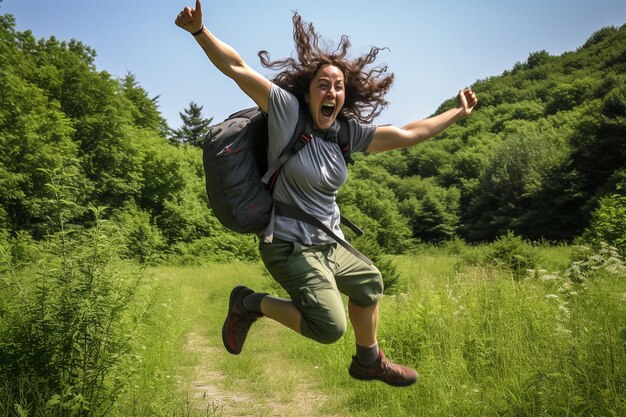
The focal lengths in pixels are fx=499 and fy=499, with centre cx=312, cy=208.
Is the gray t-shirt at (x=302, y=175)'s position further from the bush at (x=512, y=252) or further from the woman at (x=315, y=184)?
the bush at (x=512, y=252)

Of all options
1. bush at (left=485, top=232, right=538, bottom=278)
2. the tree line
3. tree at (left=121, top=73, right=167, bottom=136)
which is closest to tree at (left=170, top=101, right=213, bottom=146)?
the tree line

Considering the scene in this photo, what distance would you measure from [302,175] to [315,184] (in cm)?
10

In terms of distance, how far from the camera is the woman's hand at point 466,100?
3.99 metres

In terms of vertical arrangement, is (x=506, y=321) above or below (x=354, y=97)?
below

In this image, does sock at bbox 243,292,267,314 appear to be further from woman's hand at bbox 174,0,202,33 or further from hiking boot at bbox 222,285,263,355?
woman's hand at bbox 174,0,202,33

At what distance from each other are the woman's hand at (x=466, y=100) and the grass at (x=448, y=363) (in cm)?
193

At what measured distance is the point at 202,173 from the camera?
45.2 m

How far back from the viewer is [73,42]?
106ft

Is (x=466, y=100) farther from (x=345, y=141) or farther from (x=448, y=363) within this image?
(x=448, y=363)

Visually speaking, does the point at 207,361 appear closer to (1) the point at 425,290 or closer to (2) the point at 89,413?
(1) the point at 425,290

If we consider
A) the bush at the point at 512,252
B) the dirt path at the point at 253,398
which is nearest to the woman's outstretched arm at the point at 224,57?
the dirt path at the point at 253,398

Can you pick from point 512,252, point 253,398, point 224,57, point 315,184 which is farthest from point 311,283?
point 512,252

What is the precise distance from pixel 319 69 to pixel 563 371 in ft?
9.28

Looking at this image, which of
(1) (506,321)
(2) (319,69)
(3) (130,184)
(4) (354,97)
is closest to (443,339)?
(1) (506,321)
